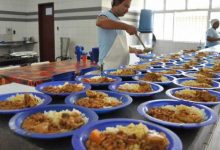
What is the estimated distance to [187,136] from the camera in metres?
1.03

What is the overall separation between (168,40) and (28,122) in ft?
26.6

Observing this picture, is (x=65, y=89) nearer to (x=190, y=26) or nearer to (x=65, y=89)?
(x=65, y=89)

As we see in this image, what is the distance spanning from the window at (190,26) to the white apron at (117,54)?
6.02 metres

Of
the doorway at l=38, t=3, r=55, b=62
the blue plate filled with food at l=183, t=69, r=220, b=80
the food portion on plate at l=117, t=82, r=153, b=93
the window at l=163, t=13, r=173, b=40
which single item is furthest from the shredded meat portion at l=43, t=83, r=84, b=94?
the window at l=163, t=13, r=173, b=40

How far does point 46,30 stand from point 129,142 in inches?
330

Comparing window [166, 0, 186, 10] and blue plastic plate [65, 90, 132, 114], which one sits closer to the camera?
blue plastic plate [65, 90, 132, 114]

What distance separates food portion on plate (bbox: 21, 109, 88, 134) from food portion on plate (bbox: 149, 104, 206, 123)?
1.19 ft

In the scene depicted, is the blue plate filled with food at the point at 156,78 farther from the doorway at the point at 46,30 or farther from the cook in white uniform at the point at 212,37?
the doorway at the point at 46,30

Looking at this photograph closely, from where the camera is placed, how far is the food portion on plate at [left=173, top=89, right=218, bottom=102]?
4.72 feet

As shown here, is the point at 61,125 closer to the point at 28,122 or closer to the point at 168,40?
the point at 28,122

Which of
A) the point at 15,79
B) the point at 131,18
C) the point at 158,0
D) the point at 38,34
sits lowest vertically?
the point at 15,79

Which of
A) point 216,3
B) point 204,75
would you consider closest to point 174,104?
point 204,75

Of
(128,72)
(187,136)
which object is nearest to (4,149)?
(187,136)

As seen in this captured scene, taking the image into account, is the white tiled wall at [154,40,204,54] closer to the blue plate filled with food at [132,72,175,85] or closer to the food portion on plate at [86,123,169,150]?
the blue plate filled with food at [132,72,175,85]
